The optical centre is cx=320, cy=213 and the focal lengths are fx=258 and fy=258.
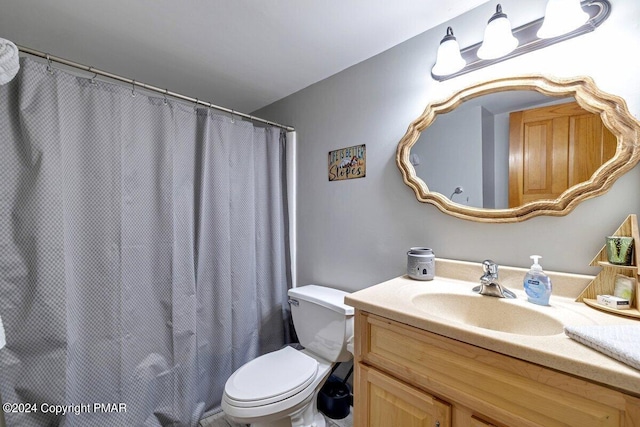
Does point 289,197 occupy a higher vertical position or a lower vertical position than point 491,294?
higher

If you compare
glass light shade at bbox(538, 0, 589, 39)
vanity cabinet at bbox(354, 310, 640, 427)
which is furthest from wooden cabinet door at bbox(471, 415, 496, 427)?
glass light shade at bbox(538, 0, 589, 39)

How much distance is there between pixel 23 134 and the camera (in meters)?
1.10

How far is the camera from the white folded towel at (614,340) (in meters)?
0.55

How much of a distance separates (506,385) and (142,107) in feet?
6.28

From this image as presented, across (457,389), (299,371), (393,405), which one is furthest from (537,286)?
(299,371)

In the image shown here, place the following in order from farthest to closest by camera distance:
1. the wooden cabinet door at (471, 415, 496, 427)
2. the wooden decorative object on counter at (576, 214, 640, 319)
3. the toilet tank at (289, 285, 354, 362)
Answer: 1. the toilet tank at (289, 285, 354, 362)
2. the wooden decorative object on counter at (576, 214, 640, 319)
3. the wooden cabinet door at (471, 415, 496, 427)

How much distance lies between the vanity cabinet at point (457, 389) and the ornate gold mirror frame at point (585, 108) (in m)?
0.65

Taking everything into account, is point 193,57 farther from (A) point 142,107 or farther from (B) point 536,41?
(B) point 536,41

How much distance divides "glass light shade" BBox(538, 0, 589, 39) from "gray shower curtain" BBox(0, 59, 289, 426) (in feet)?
5.27

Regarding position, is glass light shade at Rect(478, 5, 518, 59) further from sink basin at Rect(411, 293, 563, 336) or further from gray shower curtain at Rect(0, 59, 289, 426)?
gray shower curtain at Rect(0, 59, 289, 426)


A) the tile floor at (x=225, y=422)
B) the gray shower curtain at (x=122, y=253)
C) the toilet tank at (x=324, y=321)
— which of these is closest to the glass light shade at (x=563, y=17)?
the toilet tank at (x=324, y=321)

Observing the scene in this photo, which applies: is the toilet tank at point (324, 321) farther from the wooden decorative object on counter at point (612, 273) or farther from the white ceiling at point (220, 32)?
the white ceiling at point (220, 32)

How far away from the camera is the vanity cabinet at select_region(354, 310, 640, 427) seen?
57 centimetres

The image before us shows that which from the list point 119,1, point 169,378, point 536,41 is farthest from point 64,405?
point 536,41
